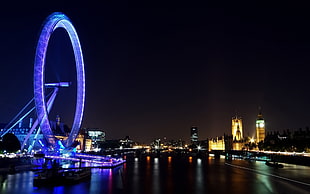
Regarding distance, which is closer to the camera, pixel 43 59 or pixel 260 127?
pixel 43 59

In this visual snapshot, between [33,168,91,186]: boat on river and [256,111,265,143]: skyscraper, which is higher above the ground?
[256,111,265,143]: skyscraper

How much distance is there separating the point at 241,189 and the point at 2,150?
48835 millimetres

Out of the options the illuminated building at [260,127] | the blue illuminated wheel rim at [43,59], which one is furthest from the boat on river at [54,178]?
the illuminated building at [260,127]

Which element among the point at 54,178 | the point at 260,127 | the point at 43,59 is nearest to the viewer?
the point at 54,178

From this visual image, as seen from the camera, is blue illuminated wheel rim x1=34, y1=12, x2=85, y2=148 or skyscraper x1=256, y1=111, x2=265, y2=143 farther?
skyscraper x1=256, y1=111, x2=265, y2=143

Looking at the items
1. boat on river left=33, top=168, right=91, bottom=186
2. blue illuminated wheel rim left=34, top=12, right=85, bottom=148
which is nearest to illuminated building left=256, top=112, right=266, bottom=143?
blue illuminated wheel rim left=34, top=12, right=85, bottom=148

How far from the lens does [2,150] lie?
201 ft

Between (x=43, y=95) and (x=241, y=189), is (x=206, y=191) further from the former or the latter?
(x=43, y=95)

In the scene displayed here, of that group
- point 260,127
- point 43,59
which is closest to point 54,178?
point 43,59

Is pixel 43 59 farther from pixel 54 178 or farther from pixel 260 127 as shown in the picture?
pixel 260 127

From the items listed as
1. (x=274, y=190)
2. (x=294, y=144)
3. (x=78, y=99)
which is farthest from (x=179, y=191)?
(x=294, y=144)

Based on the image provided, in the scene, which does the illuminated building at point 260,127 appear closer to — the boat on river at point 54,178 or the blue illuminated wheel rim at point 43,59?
the blue illuminated wheel rim at point 43,59

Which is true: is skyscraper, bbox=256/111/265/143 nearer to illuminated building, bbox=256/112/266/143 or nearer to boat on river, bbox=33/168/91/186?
illuminated building, bbox=256/112/266/143

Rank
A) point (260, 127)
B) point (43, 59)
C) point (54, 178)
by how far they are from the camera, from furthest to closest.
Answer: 1. point (260, 127)
2. point (43, 59)
3. point (54, 178)
